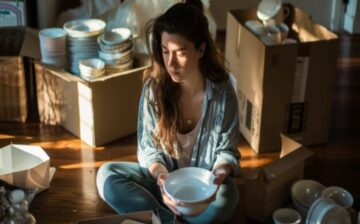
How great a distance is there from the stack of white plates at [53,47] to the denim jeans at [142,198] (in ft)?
2.53

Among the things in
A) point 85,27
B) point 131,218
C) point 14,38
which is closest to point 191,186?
point 131,218

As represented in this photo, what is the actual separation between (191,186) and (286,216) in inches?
12.2

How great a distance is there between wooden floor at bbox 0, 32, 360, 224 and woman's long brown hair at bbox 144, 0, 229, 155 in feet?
1.19

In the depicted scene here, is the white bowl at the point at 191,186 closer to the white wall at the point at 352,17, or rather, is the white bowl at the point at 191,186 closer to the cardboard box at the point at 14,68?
the cardboard box at the point at 14,68

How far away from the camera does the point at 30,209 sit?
1976mm

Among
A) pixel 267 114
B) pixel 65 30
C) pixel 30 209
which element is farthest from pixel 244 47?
pixel 30 209

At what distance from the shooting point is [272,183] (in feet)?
5.96

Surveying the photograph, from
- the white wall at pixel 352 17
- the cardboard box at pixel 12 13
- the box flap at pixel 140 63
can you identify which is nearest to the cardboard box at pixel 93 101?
the box flap at pixel 140 63

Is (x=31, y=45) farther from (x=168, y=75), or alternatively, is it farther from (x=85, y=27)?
(x=168, y=75)

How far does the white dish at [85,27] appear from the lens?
8.01 feet

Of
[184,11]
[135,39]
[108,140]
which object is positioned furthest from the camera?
[135,39]

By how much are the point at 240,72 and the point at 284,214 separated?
31.1 inches

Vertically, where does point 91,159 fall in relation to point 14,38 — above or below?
below

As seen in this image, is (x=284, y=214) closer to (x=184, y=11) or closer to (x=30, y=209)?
(x=184, y=11)
